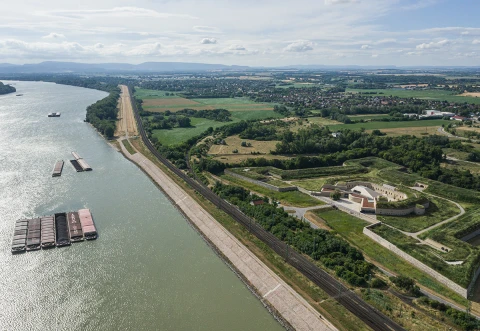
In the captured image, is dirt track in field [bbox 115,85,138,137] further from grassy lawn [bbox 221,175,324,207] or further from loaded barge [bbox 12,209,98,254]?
loaded barge [bbox 12,209,98,254]

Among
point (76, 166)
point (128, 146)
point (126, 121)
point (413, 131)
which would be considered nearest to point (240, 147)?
point (128, 146)

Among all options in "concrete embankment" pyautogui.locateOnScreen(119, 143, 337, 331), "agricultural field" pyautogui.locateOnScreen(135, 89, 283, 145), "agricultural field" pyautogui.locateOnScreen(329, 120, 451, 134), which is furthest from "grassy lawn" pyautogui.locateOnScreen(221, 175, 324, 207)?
"agricultural field" pyautogui.locateOnScreen(329, 120, 451, 134)

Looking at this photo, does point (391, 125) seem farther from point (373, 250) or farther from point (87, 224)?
point (87, 224)

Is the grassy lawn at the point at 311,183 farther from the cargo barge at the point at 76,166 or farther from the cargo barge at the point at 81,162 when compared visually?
the cargo barge at the point at 76,166

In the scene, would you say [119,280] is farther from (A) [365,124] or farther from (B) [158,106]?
(B) [158,106]

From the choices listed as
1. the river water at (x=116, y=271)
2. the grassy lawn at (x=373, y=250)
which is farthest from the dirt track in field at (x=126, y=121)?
the grassy lawn at (x=373, y=250)
